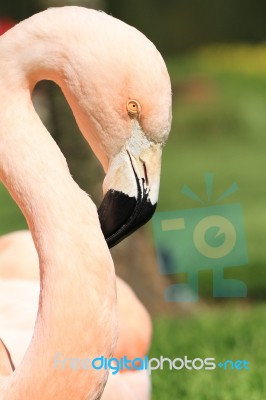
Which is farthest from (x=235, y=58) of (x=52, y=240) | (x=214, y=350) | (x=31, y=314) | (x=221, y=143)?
(x=52, y=240)

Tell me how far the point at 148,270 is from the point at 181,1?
14430 mm

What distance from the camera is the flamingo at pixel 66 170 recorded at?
2.60 metres

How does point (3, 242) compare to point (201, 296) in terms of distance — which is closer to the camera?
point (3, 242)

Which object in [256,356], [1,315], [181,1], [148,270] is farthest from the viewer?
[181,1]

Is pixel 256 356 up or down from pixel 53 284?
down

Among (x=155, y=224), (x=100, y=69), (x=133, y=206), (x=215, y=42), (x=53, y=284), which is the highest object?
(x=100, y=69)

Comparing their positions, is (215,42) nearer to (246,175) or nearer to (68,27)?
(246,175)

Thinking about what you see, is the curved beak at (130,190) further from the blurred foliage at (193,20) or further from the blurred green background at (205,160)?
the blurred foliage at (193,20)

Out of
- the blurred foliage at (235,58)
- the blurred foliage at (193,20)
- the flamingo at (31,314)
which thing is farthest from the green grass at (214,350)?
the blurred foliage at (193,20)

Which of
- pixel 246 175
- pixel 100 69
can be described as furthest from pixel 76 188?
pixel 246 175

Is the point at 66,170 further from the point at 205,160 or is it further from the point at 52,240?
the point at 205,160

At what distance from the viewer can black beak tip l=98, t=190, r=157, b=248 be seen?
2654mm

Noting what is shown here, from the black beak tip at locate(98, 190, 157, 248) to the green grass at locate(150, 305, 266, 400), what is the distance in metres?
1.75

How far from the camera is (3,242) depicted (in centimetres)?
397
